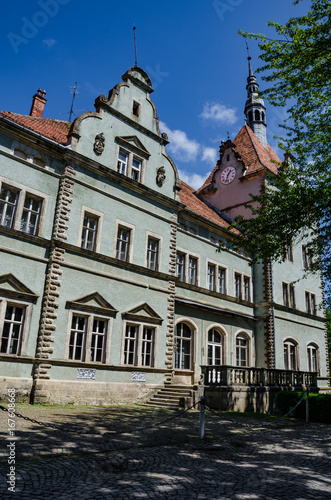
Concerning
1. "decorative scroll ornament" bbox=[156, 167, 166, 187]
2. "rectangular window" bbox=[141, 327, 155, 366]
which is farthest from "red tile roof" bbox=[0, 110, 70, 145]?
"rectangular window" bbox=[141, 327, 155, 366]

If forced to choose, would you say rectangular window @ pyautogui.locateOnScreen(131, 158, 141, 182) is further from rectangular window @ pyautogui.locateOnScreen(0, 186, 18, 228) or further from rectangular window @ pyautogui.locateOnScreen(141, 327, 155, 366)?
rectangular window @ pyautogui.locateOnScreen(141, 327, 155, 366)

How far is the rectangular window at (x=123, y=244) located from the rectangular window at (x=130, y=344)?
346 cm

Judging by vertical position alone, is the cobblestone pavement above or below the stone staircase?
below

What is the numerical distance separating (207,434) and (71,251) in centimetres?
968

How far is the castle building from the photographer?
15.0 meters

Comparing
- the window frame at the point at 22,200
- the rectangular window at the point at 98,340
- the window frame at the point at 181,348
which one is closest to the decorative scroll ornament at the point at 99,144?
the window frame at the point at 22,200

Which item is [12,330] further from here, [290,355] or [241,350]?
[290,355]

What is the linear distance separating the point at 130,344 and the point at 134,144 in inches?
419

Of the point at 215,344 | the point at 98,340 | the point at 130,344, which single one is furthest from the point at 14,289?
the point at 215,344

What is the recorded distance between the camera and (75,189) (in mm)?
17438

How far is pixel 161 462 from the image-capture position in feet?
22.7

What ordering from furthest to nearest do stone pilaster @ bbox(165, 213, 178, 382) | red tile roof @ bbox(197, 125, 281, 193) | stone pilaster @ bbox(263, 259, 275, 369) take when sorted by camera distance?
red tile roof @ bbox(197, 125, 281, 193)
stone pilaster @ bbox(263, 259, 275, 369)
stone pilaster @ bbox(165, 213, 178, 382)

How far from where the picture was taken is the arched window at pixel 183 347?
21.3m

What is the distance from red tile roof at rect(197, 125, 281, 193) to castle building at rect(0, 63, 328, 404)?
7668mm
